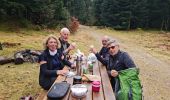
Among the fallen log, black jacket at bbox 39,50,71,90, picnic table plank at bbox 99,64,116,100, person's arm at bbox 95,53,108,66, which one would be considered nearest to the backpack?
picnic table plank at bbox 99,64,116,100

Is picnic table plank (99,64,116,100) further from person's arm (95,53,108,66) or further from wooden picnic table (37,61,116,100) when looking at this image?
person's arm (95,53,108,66)

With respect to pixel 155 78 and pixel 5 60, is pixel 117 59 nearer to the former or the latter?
pixel 155 78

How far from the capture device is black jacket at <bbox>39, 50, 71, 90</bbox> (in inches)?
244

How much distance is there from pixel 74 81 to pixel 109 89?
0.66 m

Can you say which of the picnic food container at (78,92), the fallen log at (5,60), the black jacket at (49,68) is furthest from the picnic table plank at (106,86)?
the fallen log at (5,60)

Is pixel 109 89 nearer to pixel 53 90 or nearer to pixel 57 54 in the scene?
pixel 53 90

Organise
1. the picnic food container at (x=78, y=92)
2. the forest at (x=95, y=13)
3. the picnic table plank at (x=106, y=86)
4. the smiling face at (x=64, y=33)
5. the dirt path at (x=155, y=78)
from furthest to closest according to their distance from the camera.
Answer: the forest at (x=95, y=13), the dirt path at (x=155, y=78), the smiling face at (x=64, y=33), the picnic table plank at (x=106, y=86), the picnic food container at (x=78, y=92)

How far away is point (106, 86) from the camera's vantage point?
17.5 feet

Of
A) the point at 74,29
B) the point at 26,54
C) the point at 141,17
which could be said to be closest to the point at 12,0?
the point at 74,29

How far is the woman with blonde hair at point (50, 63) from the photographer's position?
6.16 metres

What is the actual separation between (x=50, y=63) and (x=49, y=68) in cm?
15

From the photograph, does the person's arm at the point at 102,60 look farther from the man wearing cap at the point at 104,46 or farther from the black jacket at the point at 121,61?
the black jacket at the point at 121,61

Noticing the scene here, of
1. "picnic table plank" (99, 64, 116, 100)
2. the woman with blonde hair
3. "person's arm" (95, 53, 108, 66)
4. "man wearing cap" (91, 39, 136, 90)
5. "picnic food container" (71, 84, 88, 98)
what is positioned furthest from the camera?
"person's arm" (95, 53, 108, 66)

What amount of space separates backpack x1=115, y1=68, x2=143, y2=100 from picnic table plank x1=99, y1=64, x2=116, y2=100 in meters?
0.22
